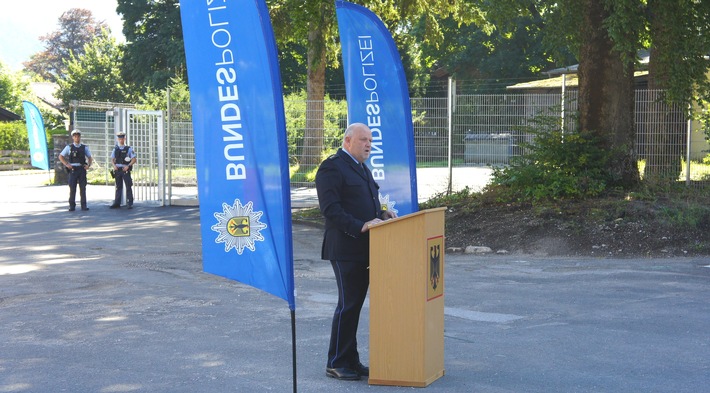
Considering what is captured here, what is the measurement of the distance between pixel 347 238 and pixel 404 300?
628mm

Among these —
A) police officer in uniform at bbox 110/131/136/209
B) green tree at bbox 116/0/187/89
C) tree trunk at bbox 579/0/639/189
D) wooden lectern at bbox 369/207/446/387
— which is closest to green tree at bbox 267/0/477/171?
police officer in uniform at bbox 110/131/136/209

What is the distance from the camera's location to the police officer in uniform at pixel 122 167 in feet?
72.8

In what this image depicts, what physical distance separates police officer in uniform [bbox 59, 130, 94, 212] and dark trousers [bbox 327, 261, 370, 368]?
52.0 ft

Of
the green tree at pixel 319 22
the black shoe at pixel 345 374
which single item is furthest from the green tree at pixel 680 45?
the black shoe at pixel 345 374

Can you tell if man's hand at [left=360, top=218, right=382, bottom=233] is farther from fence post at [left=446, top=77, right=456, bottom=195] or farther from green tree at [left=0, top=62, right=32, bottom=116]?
green tree at [left=0, top=62, right=32, bottom=116]

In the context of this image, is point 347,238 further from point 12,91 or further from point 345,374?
point 12,91

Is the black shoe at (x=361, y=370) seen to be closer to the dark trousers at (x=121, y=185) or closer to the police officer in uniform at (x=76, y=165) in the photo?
the police officer in uniform at (x=76, y=165)

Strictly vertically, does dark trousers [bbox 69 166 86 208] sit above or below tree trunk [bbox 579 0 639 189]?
below

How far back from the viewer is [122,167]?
72.7ft

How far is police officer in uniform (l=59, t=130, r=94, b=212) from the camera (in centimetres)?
2159

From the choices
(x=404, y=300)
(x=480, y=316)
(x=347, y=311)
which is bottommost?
(x=480, y=316)

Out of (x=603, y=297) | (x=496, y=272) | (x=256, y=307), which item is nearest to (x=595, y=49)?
(x=496, y=272)

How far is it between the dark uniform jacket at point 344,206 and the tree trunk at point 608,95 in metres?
10.9

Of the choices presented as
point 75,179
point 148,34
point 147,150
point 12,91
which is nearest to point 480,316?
point 75,179
